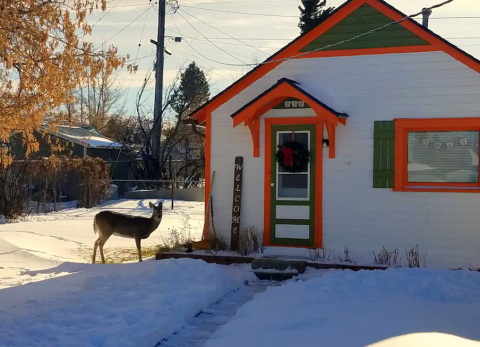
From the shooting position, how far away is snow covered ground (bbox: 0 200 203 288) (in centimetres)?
997

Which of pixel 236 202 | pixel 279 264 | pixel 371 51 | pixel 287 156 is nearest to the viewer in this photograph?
pixel 279 264

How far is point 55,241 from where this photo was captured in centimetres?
1294

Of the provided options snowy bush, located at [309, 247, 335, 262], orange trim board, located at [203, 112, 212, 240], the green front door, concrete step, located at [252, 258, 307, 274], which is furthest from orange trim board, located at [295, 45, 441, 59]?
concrete step, located at [252, 258, 307, 274]

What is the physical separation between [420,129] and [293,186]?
262 centimetres

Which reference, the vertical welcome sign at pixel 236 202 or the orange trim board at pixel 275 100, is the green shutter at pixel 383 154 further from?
the vertical welcome sign at pixel 236 202

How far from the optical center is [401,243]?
11.0 meters

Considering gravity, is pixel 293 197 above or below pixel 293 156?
below

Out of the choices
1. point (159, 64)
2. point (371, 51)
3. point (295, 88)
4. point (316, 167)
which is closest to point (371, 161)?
point (316, 167)

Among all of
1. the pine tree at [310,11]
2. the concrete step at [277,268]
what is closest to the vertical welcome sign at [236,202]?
the concrete step at [277,268]

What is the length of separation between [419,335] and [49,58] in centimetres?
569

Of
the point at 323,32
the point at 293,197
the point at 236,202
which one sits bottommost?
the point at 236,202

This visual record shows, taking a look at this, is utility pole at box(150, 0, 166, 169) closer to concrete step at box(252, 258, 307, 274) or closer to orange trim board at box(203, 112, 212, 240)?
orange trim board at box(203, 112, 212, 240)

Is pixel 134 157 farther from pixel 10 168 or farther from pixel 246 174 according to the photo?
pixel 246 174

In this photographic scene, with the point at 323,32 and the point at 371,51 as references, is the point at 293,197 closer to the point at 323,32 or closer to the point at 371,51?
the point at 371,51
